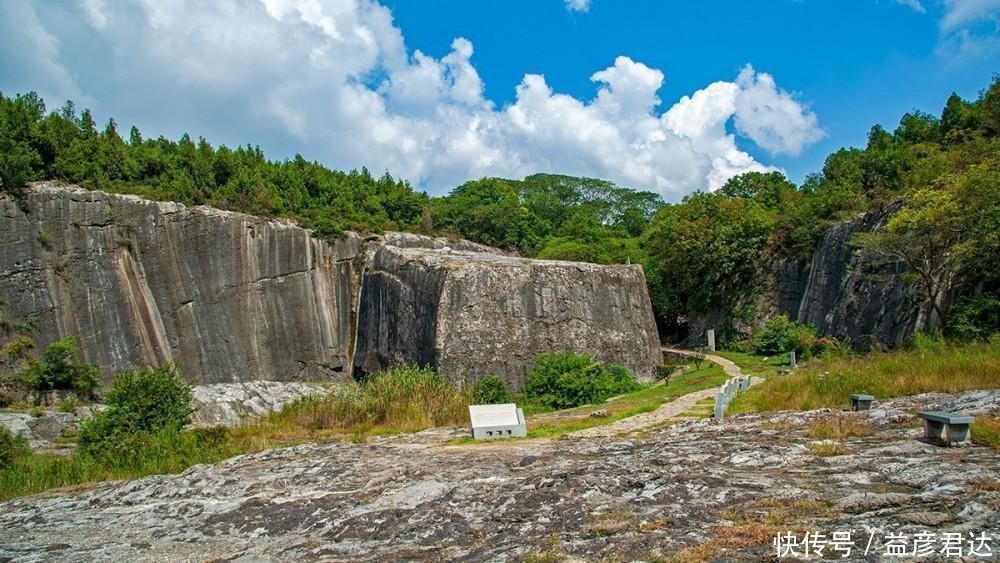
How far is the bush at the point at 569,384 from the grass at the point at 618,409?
1312 mm

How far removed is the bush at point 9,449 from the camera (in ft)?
36.7

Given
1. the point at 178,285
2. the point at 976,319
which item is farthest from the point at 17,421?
the point at 976,319

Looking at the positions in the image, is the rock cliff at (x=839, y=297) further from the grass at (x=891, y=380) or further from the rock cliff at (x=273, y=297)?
the grass at (x=891, y=380)

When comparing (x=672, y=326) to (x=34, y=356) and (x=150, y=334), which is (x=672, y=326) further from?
(x=34, y=356)

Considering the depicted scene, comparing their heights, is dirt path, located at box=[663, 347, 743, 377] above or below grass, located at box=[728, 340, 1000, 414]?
below

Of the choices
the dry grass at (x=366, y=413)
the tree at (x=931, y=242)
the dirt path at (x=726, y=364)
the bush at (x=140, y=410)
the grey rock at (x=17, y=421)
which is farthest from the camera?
the dirt path at (x=726, y=364)

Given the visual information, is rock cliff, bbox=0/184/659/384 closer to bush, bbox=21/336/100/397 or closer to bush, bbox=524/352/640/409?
bush, bbox=21/336/100/397

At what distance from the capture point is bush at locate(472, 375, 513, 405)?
1619cm

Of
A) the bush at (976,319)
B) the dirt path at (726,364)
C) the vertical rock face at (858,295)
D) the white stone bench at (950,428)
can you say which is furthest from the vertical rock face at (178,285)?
the white stone bench at (950,428)

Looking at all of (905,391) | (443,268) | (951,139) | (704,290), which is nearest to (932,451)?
(905,391)

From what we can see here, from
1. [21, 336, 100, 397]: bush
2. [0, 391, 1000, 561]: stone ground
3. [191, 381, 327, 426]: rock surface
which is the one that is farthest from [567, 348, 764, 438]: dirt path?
[21, 336, 100, 397]: bush

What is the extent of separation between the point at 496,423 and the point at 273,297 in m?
21.1

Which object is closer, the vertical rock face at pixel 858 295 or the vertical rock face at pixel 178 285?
the vertical rock face at pixel 858 295

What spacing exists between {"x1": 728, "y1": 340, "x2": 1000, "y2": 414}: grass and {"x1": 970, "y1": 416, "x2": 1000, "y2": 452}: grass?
9.35 ft
